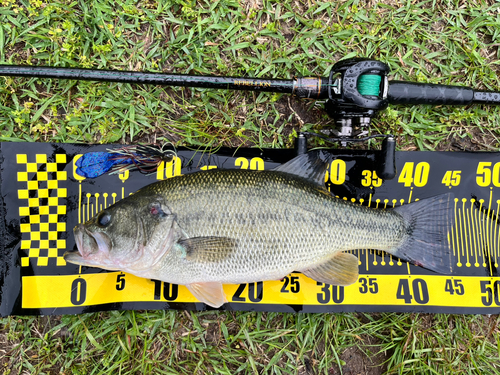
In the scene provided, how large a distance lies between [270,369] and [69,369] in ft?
5.46

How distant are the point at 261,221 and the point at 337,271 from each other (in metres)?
0.75

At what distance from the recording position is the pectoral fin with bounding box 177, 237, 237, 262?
213 centimetres

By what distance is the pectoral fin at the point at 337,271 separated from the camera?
2.37 meters

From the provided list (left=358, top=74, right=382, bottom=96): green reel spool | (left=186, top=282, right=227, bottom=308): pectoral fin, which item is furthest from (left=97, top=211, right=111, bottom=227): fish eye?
(left=358, top=74, right=382, bottom=96): green reel spool

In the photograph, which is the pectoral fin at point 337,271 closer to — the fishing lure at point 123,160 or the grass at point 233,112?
the grass at point 233,112

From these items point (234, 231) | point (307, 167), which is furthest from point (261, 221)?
point (307, 167)

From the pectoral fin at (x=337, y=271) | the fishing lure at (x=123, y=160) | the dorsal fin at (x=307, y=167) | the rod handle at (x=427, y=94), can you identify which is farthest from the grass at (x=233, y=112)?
the pectoral fin at (x=337, y=271)

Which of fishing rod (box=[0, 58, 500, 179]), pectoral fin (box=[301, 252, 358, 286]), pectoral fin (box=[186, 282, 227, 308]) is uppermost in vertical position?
fishing rod (box=[0, 58, 500, 179])

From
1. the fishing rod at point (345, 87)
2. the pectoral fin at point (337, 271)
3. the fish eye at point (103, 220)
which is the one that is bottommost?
the pectoral fin at point (337, 271)

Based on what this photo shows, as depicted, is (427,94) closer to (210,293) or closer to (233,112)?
(233,112)

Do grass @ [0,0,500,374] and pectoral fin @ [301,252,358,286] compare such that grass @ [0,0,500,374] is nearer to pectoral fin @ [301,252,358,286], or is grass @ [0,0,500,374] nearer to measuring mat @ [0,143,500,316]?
measuring mat @ [0,143,500,316]

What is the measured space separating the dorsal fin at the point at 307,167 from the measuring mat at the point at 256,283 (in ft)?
0.97

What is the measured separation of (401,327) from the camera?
8.71 ft

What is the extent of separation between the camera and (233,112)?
2.73 metres
